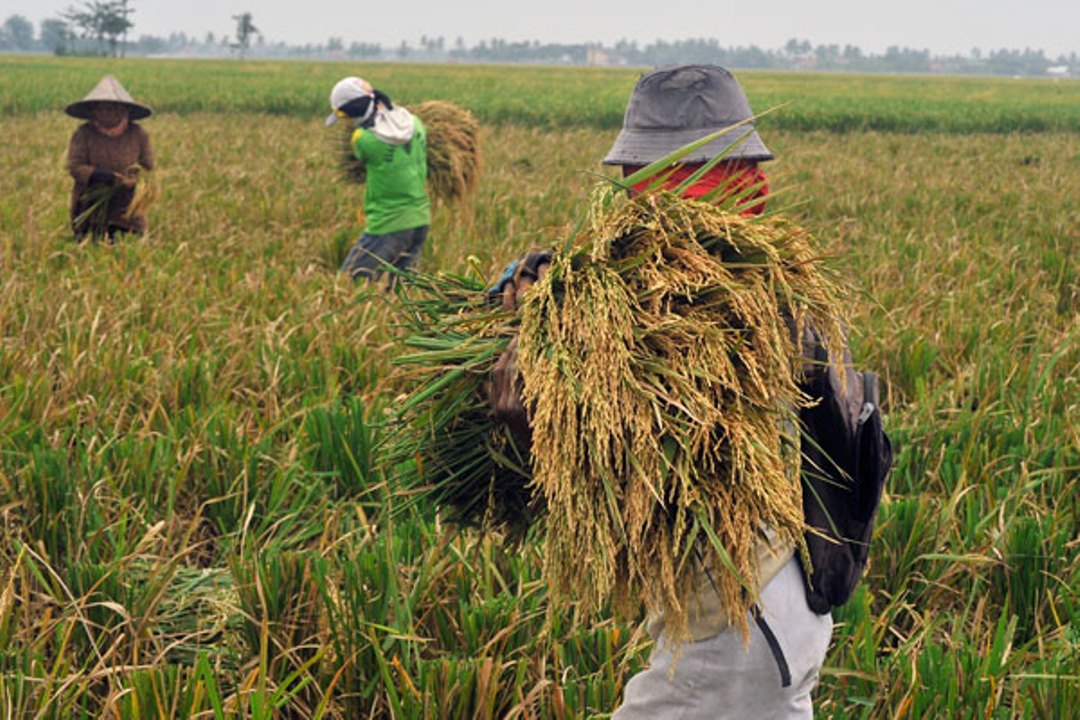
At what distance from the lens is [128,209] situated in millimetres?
6641

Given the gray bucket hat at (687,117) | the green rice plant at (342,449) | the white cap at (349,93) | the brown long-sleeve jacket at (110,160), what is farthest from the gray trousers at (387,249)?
the gray bucket hat at (687,117)

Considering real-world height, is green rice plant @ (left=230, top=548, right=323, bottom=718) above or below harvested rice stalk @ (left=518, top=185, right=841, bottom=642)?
below

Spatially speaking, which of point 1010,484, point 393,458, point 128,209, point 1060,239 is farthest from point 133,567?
point 1060,239

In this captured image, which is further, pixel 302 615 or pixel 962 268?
pixel 962 268

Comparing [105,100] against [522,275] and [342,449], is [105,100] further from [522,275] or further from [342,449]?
[522,275]

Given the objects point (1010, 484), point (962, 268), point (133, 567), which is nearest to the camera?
point (133, 567)

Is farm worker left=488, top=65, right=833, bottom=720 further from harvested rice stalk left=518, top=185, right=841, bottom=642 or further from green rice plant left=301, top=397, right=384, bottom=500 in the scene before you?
green rice plant left=301, top=397, right=384, bottom=500

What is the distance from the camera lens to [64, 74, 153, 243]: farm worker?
21.5 ft

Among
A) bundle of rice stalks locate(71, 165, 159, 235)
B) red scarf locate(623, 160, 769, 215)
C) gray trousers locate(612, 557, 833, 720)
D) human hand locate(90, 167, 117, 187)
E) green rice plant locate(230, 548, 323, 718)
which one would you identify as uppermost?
red scarf locate(623, 160, 769, 215)

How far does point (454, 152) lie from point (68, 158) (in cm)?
234

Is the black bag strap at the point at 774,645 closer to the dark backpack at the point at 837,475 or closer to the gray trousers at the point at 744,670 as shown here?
the gray trousers at the point at 744,670

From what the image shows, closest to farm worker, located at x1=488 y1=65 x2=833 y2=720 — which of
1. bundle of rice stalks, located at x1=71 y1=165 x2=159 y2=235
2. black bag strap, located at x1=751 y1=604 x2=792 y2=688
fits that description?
black bag strap, located at x1=751 y1=604 x2=792 y2=688

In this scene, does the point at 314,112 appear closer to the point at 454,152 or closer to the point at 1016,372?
the point at 454,152

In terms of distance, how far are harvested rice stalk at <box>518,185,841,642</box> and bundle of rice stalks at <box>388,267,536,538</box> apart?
7.5 inches
